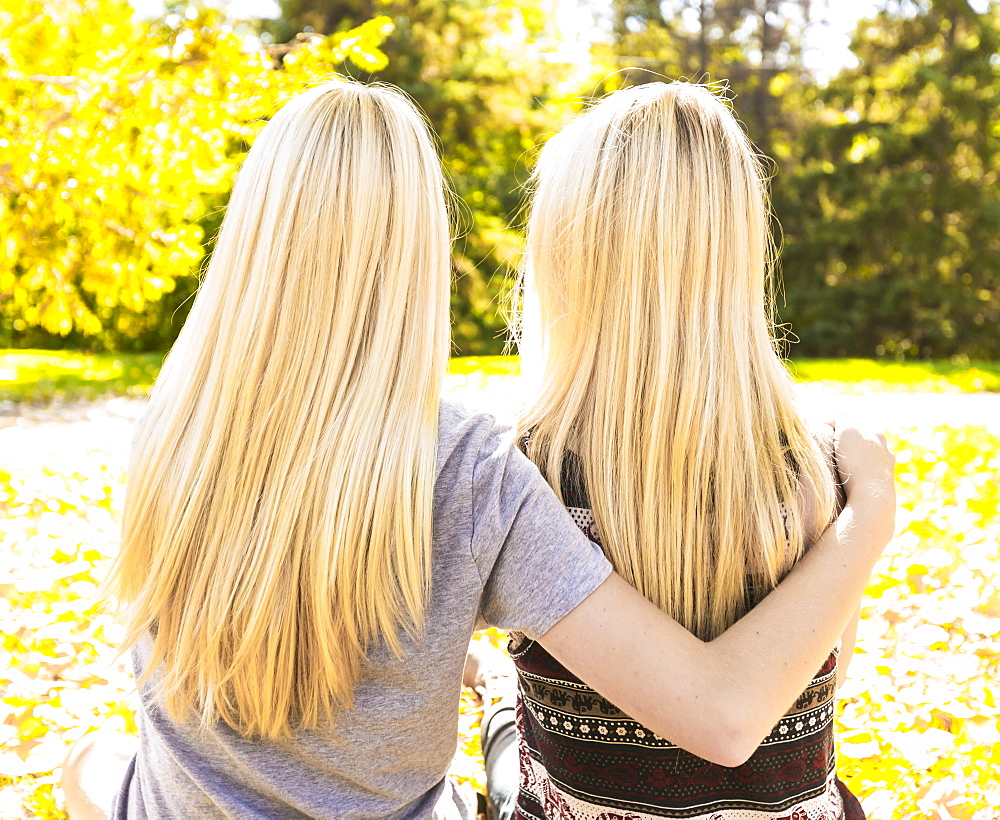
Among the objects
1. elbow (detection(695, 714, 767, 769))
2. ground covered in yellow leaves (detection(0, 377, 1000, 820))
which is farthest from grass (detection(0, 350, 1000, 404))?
elbow (detection(695, 714, 767, 769))

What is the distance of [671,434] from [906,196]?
16.9m

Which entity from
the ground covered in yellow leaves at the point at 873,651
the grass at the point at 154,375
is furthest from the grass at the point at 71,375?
Answer: the ground covered in yellow leaves at the point at 873,651

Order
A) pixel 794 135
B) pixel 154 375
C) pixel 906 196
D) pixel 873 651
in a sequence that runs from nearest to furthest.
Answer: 1. pixel 873 651
2. pixel 154 375
3. pixel 906 196
4. pixel 794 135

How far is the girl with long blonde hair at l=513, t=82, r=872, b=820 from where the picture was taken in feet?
4.49

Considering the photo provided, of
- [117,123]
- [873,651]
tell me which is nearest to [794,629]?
[873,651]

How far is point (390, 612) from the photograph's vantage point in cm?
115

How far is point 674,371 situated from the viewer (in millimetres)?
1401

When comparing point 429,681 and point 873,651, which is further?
point 873,651

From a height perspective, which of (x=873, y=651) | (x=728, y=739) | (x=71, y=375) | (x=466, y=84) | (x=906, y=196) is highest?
(x=466, y=84)

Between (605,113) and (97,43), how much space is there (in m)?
5.50

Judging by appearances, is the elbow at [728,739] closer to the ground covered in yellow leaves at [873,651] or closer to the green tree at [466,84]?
the ground covered in yellow leaves at [873,651]

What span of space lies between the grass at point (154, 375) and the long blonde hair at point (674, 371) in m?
7.90

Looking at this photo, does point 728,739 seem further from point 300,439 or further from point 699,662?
point 300,439

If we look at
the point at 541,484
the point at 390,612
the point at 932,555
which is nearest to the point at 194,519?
the point at 390,612
